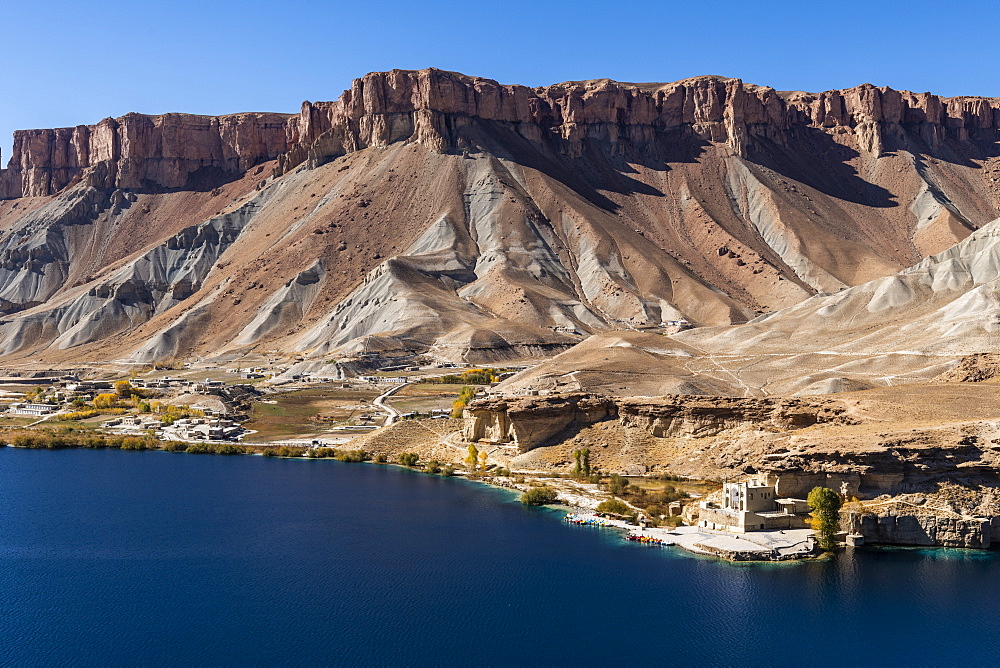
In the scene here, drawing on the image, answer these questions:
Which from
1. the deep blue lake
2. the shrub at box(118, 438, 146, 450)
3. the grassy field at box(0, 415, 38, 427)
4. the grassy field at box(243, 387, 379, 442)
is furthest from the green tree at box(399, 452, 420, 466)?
the grassy field at box(0, 415, 38, 427)

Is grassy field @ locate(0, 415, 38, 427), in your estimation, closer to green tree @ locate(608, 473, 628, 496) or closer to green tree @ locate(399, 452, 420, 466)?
green tree @ locate(399, 452, 420, 466)

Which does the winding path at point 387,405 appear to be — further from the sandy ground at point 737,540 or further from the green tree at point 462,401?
the sandy ground at point 737,540

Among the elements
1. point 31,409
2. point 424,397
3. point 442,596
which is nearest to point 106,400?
point 31,409

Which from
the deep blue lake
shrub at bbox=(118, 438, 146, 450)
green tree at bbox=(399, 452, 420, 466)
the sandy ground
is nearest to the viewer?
the deep blue lake

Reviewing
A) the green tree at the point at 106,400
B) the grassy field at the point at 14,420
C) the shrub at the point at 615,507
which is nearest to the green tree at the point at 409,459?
the shrub at the point at 615,507

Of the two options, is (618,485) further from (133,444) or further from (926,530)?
(133,444)
